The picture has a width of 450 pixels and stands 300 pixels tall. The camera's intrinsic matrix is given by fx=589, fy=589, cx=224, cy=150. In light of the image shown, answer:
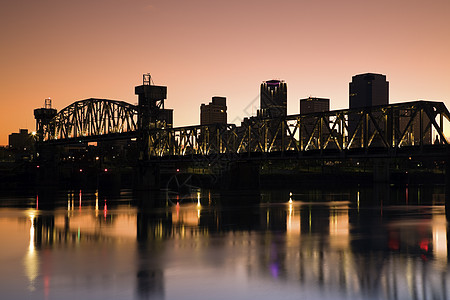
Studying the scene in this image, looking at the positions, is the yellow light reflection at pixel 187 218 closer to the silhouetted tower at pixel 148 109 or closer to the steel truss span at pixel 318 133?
the steel truss span at pixel 318 133

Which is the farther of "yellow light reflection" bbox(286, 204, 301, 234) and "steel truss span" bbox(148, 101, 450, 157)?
"steel truss span" bbox(148, 101, 450, 157)

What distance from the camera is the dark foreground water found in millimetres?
20469

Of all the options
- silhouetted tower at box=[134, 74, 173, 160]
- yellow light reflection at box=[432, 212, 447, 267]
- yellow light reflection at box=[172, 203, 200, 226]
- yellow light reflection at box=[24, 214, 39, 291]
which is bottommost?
yellow light reflection at box=[24, 214, 39, 291]

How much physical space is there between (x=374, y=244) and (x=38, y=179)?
463 feet

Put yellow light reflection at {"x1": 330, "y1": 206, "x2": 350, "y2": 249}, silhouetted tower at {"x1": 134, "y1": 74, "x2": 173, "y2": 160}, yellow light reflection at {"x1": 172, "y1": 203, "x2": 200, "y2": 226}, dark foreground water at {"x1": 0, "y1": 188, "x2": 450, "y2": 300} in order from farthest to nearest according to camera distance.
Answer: silhouetted tower at {"x1": 134, "y1": 74, "x2": 173, "y2": 160} < yellow light reflection at {"x1": 172, "y1": 203, "x2": 200, "y2": 226} < yellow light reflection at {"x1": 330, "y1": 206, "x2": 350, "y2": 249} < dark foreground water at {"x1": 0, "y1": 188, "x2": 450, "y2": 300}

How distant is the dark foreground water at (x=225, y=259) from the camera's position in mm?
20469

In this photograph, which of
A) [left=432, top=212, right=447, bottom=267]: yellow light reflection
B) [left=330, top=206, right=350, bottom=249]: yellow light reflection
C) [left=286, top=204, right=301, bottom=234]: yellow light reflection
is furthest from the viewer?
[left=286, top=204, right=301, bottom=234]: yellow light reflection

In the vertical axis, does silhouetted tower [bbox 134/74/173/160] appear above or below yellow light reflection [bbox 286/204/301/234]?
above

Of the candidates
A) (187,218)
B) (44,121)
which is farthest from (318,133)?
(44,121)

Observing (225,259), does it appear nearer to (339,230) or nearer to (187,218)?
(339,230)

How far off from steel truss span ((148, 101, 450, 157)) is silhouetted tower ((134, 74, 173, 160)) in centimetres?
145

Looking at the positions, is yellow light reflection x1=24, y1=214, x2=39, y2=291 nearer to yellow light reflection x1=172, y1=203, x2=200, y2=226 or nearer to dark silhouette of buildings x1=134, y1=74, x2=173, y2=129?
yellow light reflection x1=172, y1=203, x2=200, y2=226

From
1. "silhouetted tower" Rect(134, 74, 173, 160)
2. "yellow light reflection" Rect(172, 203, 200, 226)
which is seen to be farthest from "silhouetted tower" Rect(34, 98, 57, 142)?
"yellow light reflection" Rect(172, 203, 200, 226)

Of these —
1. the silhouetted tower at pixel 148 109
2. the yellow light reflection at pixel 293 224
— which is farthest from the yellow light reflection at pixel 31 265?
the silhouetted tower at pixel 148 109
